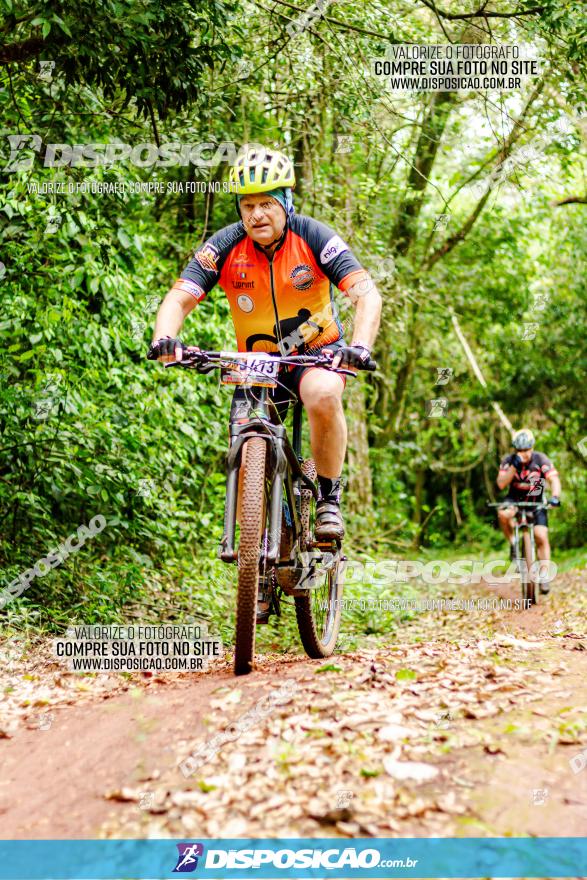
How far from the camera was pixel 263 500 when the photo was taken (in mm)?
4516

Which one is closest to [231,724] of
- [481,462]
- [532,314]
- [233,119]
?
[233,119]

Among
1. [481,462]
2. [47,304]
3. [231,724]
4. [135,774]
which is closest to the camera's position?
[135,774]

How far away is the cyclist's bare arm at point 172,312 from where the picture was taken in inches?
191

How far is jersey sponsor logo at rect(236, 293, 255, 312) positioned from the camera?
513cm

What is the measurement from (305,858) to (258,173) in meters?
3.41

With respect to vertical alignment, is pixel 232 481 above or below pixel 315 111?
below

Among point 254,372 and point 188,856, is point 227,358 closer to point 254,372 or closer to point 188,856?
point 254,372

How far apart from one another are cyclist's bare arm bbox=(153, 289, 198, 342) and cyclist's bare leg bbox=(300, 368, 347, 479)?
0.76 metres

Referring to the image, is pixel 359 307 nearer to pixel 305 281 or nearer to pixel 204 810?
pixel 305 281

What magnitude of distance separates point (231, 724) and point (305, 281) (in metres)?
2.50

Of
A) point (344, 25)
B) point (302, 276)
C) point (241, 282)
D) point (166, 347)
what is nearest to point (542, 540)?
point (344, 25)

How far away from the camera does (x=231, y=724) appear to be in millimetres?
3797

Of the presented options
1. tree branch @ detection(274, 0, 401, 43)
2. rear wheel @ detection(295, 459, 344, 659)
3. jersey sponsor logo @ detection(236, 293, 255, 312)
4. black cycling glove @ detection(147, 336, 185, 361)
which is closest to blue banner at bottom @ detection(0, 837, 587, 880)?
rear wheel @ detection(295, 459, 344, 659)

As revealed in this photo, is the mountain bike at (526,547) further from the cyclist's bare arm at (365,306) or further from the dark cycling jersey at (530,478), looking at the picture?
the cyclist's bare arm at (365,306)
